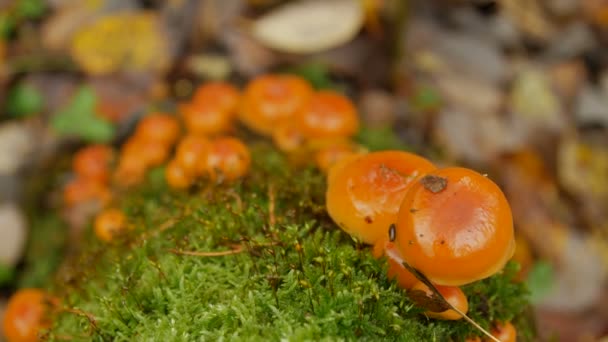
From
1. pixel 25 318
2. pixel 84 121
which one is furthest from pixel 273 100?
pixel 25 318

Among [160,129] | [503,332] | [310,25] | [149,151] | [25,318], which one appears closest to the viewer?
[503,332]

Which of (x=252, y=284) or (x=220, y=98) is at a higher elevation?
(x=252, y=284)


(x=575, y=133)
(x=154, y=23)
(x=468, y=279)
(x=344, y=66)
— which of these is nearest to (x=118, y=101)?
(x=154, y=23)

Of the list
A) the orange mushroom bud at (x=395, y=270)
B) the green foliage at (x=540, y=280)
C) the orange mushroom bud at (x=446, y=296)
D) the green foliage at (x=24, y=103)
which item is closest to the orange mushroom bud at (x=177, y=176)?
the orange mushroom bud at (x=395, y=270)

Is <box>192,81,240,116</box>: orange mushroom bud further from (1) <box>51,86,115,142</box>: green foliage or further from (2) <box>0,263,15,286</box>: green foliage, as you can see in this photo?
(2) <box>0,263,15,286</box>: green foliage

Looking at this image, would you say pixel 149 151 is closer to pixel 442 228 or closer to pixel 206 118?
pixel 206 118

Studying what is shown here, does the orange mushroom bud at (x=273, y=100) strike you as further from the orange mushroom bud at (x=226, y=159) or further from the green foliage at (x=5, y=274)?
the green foliage at (x=5, y=274)
